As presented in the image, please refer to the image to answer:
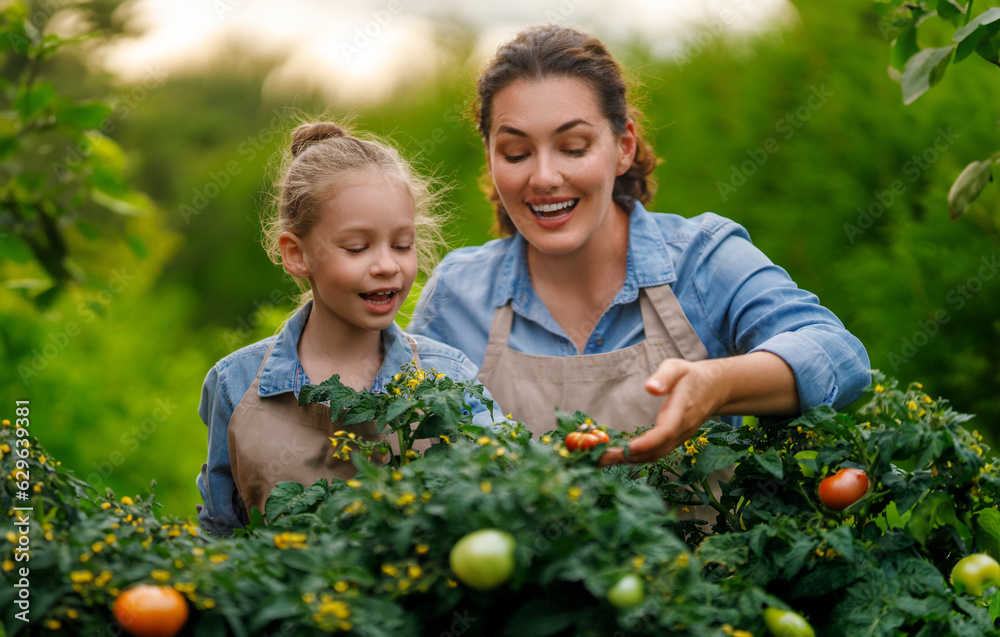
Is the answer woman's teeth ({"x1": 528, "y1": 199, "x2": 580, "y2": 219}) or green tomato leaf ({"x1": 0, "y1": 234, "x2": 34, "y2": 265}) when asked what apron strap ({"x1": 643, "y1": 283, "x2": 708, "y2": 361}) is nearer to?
woman's teeth ({"x1": 528, "y1": 199, "x2": 580, "y2": 219})

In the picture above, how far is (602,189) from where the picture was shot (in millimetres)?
2121

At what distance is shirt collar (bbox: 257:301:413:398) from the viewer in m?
1.84

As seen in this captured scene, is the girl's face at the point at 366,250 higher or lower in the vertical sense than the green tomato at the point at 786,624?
higher

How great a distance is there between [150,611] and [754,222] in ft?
11.2

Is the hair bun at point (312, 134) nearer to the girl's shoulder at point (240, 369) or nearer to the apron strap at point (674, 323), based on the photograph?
the girl's shoulder at point (240, 369)

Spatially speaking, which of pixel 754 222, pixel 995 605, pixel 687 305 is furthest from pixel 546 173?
pixel 754 222

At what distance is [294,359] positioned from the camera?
1884mm

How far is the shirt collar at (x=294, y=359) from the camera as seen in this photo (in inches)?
72.3

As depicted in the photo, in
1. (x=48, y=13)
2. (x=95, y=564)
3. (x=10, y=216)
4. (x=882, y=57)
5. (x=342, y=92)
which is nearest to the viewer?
(x=95, y=564)

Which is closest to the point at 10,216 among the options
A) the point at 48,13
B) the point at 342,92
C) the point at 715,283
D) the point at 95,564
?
the point at 95,564

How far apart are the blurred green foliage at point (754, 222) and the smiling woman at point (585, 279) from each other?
0.32m

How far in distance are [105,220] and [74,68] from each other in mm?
1000

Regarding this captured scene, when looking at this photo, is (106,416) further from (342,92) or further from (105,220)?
(342,92)

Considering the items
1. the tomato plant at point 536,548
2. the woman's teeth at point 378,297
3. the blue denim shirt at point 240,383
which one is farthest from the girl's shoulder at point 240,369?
the tomato plant at point 536,548
